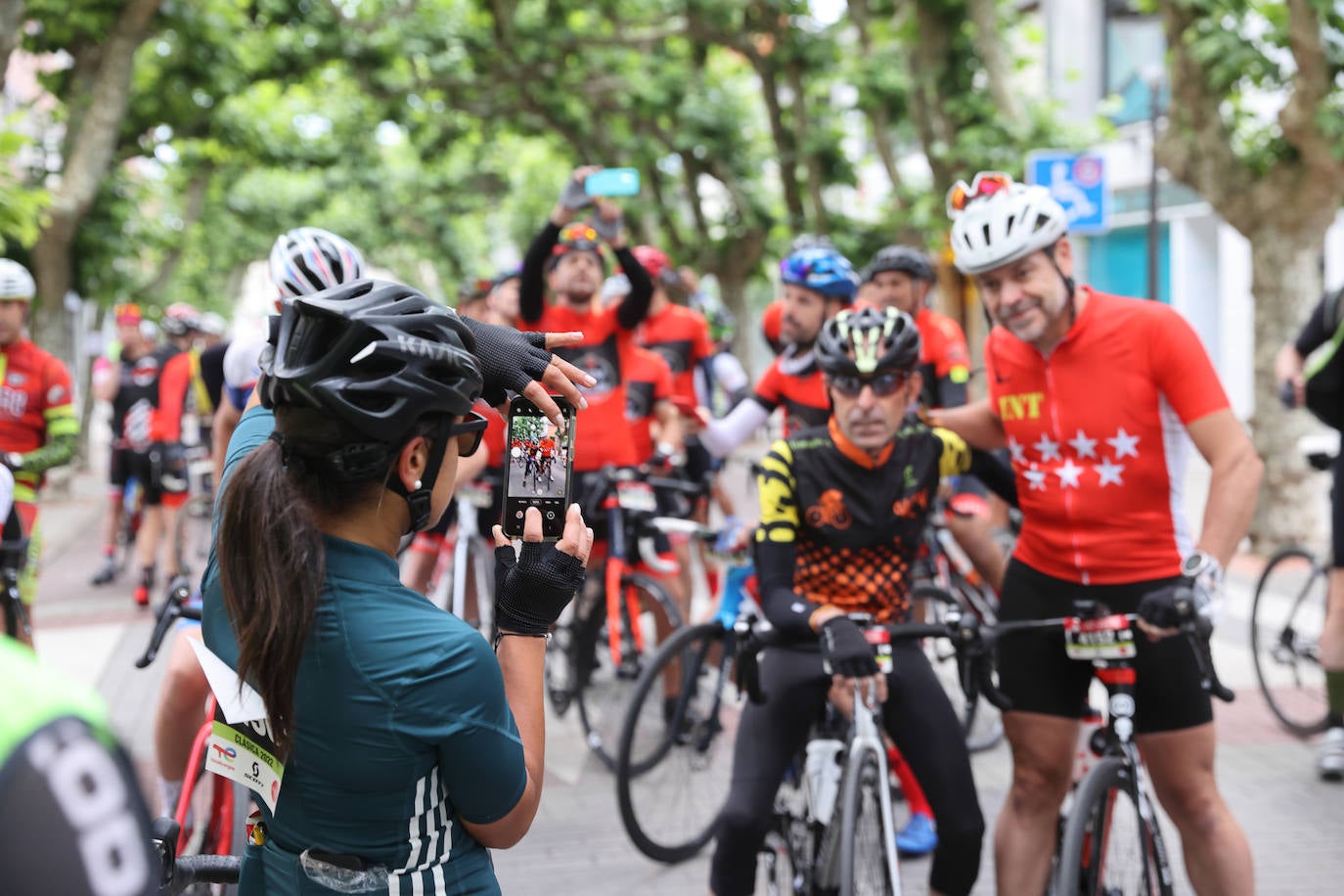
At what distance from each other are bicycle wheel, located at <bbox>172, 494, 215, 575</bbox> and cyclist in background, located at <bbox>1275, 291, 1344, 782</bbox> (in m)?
7.82

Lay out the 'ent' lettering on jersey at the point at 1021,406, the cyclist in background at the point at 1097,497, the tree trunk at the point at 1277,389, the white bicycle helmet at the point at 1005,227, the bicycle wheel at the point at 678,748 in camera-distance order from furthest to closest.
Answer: the tree trunk at the point at 1277,389 → the bicycle wheel at the point at 678,748 → the 'ent' lettering on jersey at the point at 1021,406 → the white bicycle helmet at the point at 1005,227 → the cyclist in background at the point at 1097,497

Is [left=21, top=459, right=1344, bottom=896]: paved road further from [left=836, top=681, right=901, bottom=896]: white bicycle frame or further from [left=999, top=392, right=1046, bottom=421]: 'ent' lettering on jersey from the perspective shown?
[left=999, top=392, right=1046, bottom=421]: 'ent' lettering on jersey

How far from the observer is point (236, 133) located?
68.7 feet

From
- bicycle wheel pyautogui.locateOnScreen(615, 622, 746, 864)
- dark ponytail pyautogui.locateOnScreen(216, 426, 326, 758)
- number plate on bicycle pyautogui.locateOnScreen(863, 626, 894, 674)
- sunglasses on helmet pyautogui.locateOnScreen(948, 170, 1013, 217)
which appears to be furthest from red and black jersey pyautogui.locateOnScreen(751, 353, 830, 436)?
dark ponytail pyautogui.locateOnScreen(216, 426, 326, 758)

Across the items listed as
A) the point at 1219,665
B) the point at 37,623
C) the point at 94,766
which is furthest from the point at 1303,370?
the point at 37,623

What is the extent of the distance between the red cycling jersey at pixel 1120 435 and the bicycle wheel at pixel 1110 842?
55 cm

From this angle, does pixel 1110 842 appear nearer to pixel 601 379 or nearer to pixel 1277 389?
pixel 601 379

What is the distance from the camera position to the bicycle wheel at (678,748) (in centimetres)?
488

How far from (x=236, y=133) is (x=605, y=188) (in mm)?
17034

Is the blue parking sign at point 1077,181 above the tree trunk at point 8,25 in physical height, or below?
below

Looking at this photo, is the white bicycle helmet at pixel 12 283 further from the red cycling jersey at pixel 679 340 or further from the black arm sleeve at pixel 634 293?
the red cycling jersey at pixel 679 340

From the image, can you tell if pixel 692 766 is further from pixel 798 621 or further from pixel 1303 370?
pixel 1303 370

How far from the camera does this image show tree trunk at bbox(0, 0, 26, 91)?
7391 millimetres

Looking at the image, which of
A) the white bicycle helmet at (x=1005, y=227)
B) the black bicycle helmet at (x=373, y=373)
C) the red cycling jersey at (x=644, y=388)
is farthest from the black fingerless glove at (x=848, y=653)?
the red cycling jersey at (x=644, y=388)
